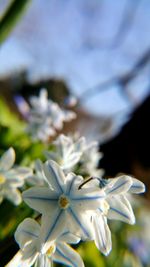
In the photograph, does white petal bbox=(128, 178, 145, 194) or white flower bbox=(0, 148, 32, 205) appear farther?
white flower bbox=(0, 148, 32, 205)

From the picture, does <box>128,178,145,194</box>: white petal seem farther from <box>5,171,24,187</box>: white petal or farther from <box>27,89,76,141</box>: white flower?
<box>27,89,76,141</box>: white flower

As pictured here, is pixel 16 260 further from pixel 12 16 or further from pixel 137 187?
pixel 12 16

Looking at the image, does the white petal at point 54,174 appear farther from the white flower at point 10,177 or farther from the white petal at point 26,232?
the white flower at point 10,177

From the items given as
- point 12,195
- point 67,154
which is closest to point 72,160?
point 67,154

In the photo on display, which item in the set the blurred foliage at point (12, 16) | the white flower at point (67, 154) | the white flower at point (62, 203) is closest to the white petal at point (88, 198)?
the white flower at point (62, 203)

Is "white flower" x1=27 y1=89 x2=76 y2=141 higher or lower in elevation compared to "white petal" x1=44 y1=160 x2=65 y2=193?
higher

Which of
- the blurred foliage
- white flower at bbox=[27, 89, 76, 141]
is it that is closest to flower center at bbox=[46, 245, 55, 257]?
white flower at bbox=[27, 89, 76, 141]
